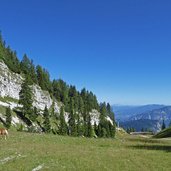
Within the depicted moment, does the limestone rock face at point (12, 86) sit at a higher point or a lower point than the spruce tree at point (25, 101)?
higher

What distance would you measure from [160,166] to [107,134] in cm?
14676

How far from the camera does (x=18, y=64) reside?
182250mm

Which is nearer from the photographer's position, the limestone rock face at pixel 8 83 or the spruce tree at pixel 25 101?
the spruce tree at pixel 25 101

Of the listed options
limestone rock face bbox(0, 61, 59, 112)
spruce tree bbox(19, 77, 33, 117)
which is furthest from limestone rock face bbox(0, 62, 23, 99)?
spruce tree bbox(19, 77, 33, 117)

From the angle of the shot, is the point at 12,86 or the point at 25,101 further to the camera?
the point at 12,86

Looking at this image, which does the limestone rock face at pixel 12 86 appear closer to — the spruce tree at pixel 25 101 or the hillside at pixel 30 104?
the hillside at pixel 30 104

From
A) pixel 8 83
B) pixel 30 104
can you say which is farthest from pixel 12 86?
pixel 30 104

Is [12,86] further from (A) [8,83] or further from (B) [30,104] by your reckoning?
(B) [30,104]

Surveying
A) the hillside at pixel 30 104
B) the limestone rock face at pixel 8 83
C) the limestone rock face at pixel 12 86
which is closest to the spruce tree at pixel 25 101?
the hillside at pixel 30 104

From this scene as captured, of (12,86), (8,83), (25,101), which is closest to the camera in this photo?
(25,101)

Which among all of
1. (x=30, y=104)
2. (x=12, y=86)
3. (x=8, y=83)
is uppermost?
(x=8, y=83)

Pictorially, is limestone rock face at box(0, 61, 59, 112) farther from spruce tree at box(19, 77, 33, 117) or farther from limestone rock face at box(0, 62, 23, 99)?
spruce tree at box(19, 77, 33, 117)

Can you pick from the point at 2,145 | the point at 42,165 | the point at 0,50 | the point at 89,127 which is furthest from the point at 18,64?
the point at 42,165

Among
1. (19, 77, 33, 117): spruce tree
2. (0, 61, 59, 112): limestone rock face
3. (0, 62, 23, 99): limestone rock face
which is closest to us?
(19, 77, 33, 117): spruce tree
